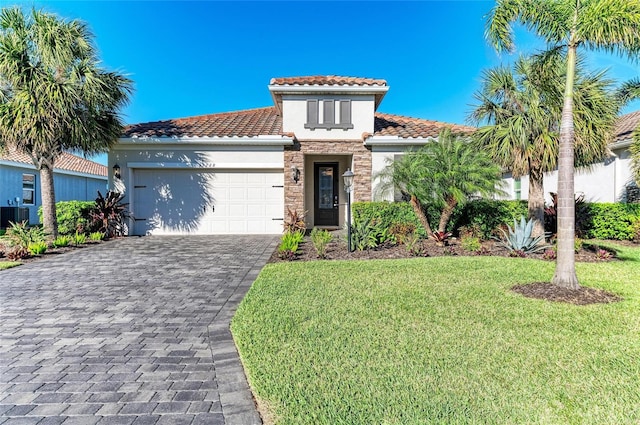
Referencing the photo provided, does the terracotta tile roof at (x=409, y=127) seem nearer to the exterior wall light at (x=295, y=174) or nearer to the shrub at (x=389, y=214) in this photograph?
the exterior wall light at (x=295, y=174)

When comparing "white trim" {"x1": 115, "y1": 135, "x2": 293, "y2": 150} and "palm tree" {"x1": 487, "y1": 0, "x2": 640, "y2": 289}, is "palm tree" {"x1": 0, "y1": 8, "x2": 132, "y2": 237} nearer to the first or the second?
"white trim" {"x1": 115, "y1": 135, "x2": 293, "y2": 150}

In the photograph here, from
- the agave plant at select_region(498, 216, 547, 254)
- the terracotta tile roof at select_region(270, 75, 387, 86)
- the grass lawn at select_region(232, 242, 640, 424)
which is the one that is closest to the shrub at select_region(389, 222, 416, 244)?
the agave plant at select_region(498, 216, 547, 254)

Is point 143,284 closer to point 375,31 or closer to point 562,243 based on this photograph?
point 562,243

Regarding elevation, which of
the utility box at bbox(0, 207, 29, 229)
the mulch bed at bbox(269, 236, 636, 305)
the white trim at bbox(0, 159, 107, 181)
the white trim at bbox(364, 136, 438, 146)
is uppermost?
the white trim at bbox(364, 136, 438, 146)

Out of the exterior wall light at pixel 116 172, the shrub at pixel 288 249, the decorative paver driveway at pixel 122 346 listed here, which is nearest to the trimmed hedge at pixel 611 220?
the shrub at pixel 288 249

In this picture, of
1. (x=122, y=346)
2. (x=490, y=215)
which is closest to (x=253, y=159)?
(x=490, y=215)

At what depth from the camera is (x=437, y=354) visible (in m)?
3.21

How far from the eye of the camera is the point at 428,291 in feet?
17.7

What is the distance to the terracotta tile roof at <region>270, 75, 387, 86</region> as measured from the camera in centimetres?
1266

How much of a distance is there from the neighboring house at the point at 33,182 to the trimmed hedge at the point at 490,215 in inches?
526

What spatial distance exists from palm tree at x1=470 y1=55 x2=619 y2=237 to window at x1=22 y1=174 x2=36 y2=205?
22.5m

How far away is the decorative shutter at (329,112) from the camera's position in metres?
12.9

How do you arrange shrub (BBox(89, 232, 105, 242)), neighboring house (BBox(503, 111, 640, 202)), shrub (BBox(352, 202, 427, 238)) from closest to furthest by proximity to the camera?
1. shrub (BBox(352, 202, 427, 238))
2. shrub (BBox(89, 232, 105, 242))
3. neighboring house (BBox(503, 111, 640, 202))

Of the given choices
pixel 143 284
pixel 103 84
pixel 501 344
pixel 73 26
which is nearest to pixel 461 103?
pixel 501 344
